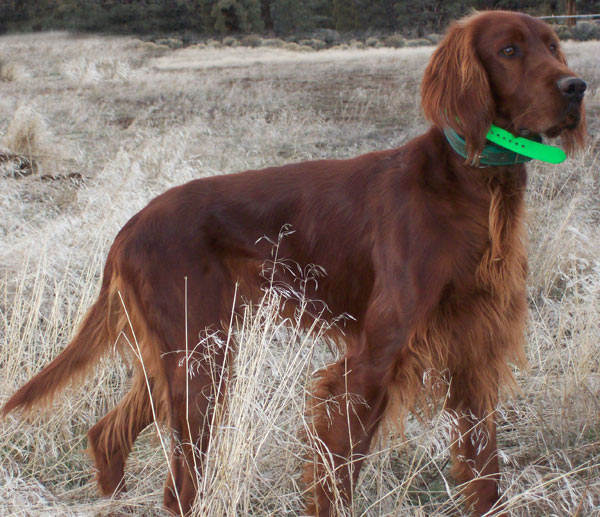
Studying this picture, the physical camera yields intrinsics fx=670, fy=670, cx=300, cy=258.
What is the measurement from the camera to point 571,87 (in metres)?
1.68

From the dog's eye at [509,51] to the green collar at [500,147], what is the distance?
7.8 inches

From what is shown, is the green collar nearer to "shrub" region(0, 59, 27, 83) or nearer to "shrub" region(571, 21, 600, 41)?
"shrub" region(0, 59, 27, 83)

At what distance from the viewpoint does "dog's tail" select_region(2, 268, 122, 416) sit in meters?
2.08

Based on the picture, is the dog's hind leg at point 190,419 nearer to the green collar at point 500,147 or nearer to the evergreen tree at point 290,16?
the green collar at point 500,147

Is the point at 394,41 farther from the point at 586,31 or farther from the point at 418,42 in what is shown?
the point at 586,31

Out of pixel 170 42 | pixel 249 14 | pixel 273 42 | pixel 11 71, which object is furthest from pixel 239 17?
pixel 11 71

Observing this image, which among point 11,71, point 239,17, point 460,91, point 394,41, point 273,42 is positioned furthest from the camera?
point 273,42

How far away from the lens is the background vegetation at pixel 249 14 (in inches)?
418

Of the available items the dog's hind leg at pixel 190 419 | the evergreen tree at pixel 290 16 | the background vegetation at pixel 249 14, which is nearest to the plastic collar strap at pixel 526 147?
the dog's hind leg at pixel 190 419

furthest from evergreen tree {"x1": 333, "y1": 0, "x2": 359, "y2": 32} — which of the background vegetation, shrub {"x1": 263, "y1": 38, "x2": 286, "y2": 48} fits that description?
shrub {"x1": 263, "y1": 38, "x2": 286, "y2": 48}

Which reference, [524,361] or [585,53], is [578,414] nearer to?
[524,361]

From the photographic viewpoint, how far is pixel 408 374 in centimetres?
186

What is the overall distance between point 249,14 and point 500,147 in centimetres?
1324

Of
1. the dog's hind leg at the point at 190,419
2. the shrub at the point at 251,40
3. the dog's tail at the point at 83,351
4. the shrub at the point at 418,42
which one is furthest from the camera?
the shrub at the point at 251,40
